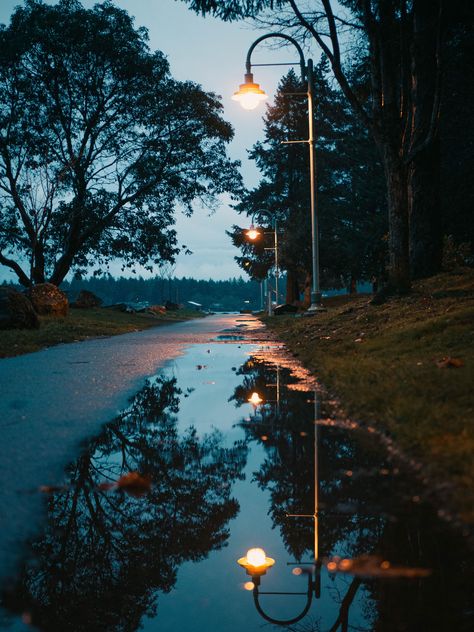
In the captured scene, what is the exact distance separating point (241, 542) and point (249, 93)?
1624cm

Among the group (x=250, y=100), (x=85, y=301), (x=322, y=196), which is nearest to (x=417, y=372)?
(x=250, y=100)

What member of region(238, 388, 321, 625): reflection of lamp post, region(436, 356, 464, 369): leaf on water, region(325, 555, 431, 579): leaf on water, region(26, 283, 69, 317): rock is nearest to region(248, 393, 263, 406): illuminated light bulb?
region(436, 356, 464, 369): leaf on water

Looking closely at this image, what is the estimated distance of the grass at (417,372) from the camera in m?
3.51

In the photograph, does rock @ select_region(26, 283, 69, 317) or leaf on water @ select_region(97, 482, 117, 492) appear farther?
rock @ select_region(26, 283, 69, 317)

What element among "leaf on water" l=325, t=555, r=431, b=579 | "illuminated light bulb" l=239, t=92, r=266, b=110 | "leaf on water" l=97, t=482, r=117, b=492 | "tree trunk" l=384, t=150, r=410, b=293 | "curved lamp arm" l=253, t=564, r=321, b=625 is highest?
"illuminated light bulb" l=239, t=92, r=266, b=110

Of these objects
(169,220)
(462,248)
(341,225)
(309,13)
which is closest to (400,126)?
(309,13)

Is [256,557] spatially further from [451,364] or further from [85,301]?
[85,301]

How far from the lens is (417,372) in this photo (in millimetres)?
6051

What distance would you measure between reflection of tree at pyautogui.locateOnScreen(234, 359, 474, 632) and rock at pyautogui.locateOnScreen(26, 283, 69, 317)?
24558mm

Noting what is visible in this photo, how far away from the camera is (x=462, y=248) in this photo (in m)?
18.7

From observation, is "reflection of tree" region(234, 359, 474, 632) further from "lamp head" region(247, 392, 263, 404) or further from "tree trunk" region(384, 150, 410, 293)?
"tree trunk" region(384, 150, 410, 293)

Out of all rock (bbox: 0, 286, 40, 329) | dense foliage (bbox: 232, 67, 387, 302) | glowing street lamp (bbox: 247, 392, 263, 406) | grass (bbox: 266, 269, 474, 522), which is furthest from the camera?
dense foliage (bbox: 232, 67, 387, 302)

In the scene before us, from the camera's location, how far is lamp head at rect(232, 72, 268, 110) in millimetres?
17016

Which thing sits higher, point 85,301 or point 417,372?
point 85,301
